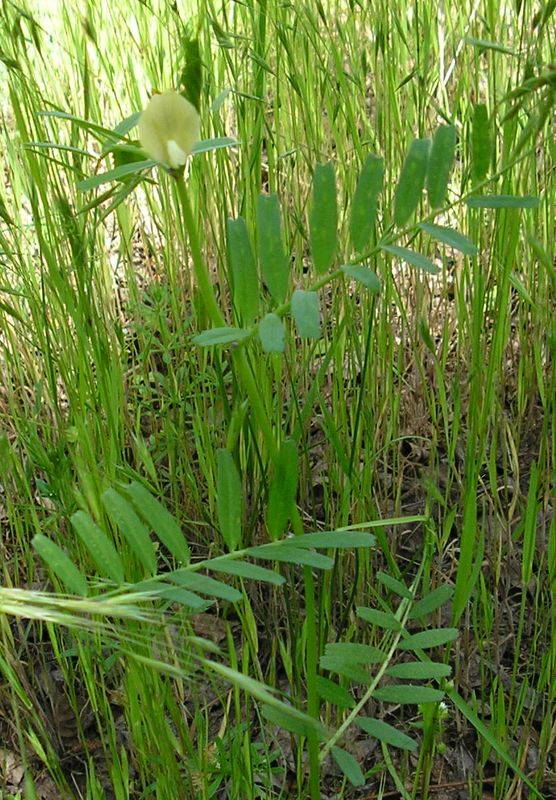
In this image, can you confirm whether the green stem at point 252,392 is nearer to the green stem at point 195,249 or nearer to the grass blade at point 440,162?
the green stem at point 195,249

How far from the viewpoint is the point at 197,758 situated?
3.05ft

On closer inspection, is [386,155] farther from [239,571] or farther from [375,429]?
[239,571]

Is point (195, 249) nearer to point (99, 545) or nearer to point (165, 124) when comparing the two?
point (165, 124)

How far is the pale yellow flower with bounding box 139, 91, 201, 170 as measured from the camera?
1.92 feet

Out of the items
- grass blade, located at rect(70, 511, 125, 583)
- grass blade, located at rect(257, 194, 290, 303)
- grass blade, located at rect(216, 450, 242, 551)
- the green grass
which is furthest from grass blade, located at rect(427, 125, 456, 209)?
grass blade, located at rect(70, 511, 125, 583)

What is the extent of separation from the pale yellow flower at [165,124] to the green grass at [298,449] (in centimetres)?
Result: 3

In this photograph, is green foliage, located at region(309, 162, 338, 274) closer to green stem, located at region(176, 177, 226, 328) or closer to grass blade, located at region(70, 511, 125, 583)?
green stem, located at region(176, 177, 226, 328)

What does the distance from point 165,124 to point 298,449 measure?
695 mm

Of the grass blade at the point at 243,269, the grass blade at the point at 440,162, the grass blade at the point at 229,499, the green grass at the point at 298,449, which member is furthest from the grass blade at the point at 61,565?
the grass blade at the point at 440,162

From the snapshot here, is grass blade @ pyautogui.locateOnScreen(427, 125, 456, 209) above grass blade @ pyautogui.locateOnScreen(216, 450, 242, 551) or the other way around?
above

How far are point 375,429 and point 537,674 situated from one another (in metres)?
0.38

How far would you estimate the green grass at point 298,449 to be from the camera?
31.7 inches

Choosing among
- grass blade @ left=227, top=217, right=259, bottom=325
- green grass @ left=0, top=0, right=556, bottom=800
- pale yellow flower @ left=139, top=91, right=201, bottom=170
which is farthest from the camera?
green grass @ left=0, top=0, right=556, bottom=800

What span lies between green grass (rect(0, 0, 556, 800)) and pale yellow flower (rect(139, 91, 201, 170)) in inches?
1.1
